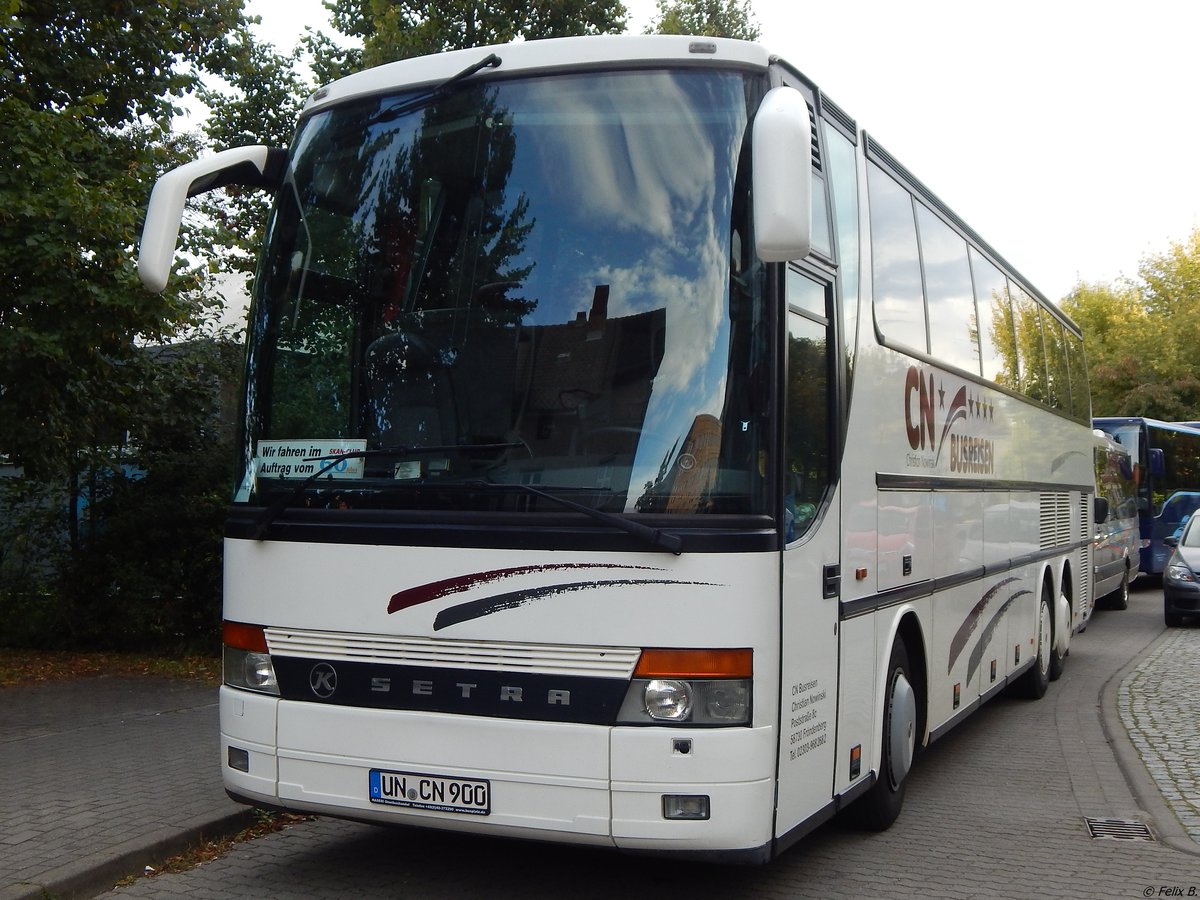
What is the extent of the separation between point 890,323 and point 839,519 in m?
1.68

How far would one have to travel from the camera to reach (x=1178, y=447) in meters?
31.0

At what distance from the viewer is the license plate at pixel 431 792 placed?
5113 millimetres

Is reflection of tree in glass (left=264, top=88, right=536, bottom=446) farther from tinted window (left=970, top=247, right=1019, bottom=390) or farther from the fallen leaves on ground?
tinted window (left=970, top=247, right=1019, bottom=390)

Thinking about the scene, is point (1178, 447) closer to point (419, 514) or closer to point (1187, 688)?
point (1187, 688)

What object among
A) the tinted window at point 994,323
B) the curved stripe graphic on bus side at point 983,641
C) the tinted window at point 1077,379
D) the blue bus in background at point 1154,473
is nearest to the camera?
the curved stripe graphic on bus side at point 983,641

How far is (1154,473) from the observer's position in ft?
88.1

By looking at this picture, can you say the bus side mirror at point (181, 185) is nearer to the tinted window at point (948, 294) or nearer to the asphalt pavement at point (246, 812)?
the asphalt pavement at point (246, 812)

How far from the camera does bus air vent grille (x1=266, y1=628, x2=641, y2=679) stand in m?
4.99

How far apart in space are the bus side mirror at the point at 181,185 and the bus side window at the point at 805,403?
99.8 inches

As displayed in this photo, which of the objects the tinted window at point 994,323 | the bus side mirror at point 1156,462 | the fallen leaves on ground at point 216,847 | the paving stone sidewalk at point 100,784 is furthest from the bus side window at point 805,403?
the bus side mirror at point 1156,462

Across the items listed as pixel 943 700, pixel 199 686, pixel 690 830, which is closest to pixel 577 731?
pixel 690 830

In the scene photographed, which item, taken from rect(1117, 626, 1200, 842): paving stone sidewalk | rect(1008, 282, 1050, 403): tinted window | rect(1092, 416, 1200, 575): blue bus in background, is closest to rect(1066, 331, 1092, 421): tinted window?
rect(1008, 282, 1050, 403): tinted window

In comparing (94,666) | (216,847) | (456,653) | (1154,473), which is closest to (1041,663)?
(216,847)

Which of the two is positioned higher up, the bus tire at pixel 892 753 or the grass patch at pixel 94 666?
the bus tire at pixel 892 753
